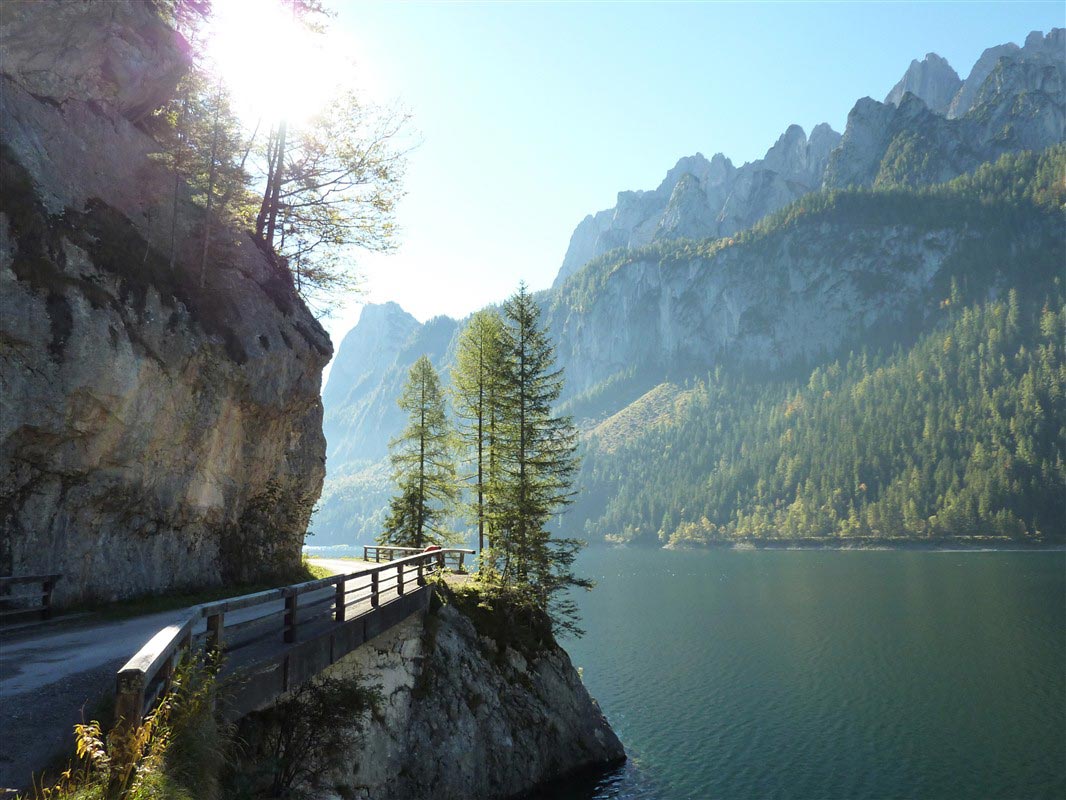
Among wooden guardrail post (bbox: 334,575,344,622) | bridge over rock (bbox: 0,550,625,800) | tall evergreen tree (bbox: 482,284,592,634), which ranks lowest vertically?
bridge over rock (bbox: 0,550,625,800)

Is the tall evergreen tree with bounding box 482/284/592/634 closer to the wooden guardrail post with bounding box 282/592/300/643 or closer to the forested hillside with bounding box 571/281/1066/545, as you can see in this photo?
the wooden guardrail post with bounding box 282/592/300/643

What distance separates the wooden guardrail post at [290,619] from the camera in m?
12.0

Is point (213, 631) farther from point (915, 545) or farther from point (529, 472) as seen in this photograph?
point (915, 545)

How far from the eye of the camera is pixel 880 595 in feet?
233

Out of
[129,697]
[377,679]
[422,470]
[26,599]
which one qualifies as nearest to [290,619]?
[377,679]

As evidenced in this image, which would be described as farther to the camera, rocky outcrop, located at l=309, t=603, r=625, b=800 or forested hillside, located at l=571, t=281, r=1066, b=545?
forested hillside, located at l=571, t=281, r=1066, b=545

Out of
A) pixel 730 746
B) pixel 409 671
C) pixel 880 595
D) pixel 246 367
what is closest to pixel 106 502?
pixel 246 367

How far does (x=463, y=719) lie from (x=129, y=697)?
16.2m

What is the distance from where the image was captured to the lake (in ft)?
82.3

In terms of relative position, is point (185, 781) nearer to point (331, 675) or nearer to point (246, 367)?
point (331, 675)

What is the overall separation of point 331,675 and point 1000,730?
103 ft

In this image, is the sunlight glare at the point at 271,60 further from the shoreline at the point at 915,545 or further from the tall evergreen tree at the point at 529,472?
the shoreline at the point at 915,545

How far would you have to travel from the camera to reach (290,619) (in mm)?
12078

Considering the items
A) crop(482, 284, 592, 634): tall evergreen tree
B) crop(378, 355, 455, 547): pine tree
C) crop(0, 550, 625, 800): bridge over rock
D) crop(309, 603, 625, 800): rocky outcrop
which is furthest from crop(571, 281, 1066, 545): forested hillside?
crop(0, 550, 625, 800): bridge over rock
